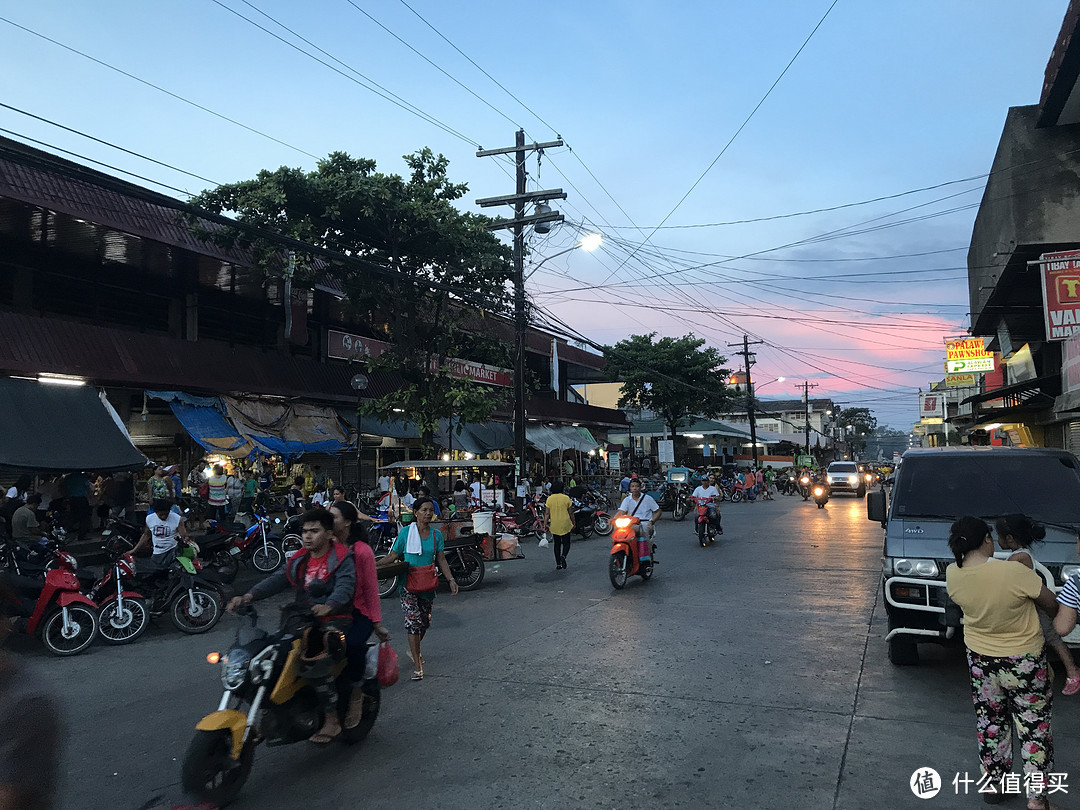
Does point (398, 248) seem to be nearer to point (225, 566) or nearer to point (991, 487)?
point (225, 566)

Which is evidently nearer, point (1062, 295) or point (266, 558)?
point (266, 558)

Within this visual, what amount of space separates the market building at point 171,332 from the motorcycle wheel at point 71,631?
260 inches

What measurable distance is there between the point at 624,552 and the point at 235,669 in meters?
7.82

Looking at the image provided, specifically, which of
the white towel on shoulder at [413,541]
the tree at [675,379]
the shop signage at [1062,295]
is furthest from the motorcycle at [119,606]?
the tree at [675,379]

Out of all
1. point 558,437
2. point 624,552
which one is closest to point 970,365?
point 558,437

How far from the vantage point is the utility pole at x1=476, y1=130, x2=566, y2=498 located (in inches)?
788

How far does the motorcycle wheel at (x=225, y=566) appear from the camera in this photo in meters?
12.4

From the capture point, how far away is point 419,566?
6.76 metres

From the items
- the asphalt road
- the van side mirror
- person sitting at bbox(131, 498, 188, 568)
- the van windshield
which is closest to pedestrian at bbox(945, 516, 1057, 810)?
the asphalt road

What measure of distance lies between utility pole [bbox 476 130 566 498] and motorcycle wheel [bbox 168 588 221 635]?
437 inches

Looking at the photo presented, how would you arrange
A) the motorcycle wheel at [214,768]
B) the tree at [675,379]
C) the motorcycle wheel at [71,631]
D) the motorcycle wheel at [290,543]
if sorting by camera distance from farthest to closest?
the tree at [675,379] < the motorcycle wheel at [290,543] < the motorcycle wheel at [71,631] < the motorcycle wheel at [214,768]

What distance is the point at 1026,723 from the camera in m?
3.75

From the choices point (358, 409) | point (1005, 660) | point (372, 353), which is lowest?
point (1005, 660)

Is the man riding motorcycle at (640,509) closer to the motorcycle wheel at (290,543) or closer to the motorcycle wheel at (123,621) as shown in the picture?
the motorcycle wheel at (123,621)
